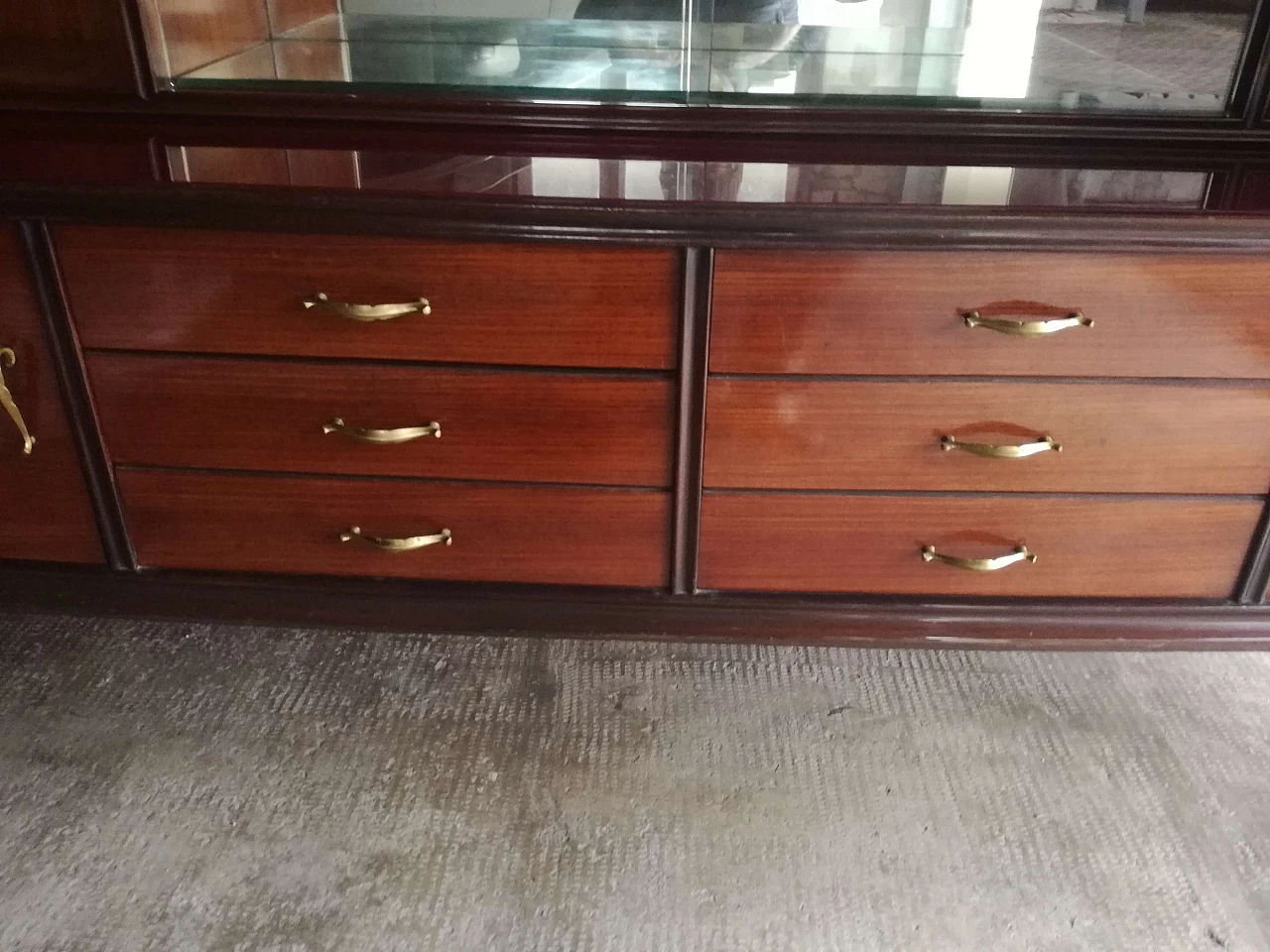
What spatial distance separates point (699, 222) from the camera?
3.45 ft

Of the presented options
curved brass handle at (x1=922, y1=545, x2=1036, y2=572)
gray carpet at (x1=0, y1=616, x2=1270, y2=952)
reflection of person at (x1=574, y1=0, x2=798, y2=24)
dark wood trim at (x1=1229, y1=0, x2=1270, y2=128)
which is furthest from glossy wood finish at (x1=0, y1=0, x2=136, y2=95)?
dark wood trim at (x1=1229, y1=0, x2=1270, y2=128)

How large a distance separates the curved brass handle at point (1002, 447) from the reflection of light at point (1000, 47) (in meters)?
0.52

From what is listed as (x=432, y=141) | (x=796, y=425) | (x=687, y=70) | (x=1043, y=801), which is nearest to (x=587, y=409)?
(x=796, y=425)

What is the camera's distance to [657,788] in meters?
1.25

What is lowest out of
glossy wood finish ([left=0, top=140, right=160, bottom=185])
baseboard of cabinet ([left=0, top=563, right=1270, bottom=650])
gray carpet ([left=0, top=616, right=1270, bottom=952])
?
gray carpet ([left=0, top=616, right=1270, bottom=952])

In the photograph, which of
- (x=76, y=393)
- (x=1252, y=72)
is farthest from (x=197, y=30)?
(x=1252, y=72)

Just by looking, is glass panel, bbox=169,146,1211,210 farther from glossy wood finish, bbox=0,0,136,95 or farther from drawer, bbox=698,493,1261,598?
drawer, bbox=698,493,1261,598

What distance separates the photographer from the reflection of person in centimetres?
140

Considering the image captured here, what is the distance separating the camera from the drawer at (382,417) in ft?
3.82

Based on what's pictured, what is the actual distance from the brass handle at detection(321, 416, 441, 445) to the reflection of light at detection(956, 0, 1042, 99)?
2.78 feet

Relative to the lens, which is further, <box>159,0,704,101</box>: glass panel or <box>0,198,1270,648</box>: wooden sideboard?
<box>159,0,704,101</box>: glass panel

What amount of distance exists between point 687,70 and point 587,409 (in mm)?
558

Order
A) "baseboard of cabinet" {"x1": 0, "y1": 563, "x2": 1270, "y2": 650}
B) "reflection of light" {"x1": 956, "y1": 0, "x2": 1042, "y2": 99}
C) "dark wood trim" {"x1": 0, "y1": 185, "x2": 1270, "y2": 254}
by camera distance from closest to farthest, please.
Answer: "dark wood trim" {"x1": 0, "y1": 185, "x2": 1270, "y2": 254}, "baseboard of cabinet" {"x1": 0, "y1": 563, "x2": 1270, "y2": 650}, "reflection of light" {"x1": 956, "y1": 0, "x2": 1042, "y2": 99}

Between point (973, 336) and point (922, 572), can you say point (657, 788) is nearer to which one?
point (922, 572)
